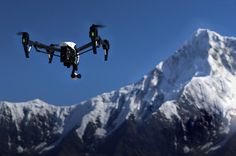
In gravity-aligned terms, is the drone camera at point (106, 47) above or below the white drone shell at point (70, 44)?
below

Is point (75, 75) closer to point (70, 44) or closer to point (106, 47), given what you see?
point (70, 44)

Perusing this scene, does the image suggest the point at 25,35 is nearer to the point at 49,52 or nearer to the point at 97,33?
the point at 49,52

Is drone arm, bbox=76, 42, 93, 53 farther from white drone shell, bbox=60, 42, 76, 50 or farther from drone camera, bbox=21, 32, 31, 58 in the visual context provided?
drone camera, bbox=21, 32, 31, 58

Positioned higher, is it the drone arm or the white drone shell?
the white drone shell

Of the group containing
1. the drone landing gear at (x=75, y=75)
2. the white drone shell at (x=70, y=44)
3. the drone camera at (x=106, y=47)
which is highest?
the white drone shell at (x=70, y=44)

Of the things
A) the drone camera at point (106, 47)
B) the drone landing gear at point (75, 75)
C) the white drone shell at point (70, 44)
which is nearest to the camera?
the white drone shell at point (70, 44)

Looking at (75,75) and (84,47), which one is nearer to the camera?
(84,47)

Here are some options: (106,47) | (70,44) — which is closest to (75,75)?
(70,44)

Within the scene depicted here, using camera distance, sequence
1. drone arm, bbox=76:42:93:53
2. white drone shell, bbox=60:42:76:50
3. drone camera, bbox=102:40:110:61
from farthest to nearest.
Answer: drone camera, bbox=102:40:110:61
white drone shell, bbox=60:42:76:50
drone arm, bbox=76:42:93:53

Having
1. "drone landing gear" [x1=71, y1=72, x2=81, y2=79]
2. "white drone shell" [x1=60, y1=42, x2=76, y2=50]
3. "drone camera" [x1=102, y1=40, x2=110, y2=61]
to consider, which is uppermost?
"white drone shell" [x1=60, y1=42, x2=76, y2=50]

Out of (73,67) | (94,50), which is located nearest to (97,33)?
(94,50)

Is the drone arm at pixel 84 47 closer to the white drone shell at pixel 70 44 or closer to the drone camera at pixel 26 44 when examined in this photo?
the white drone shell at pixel 70 44
